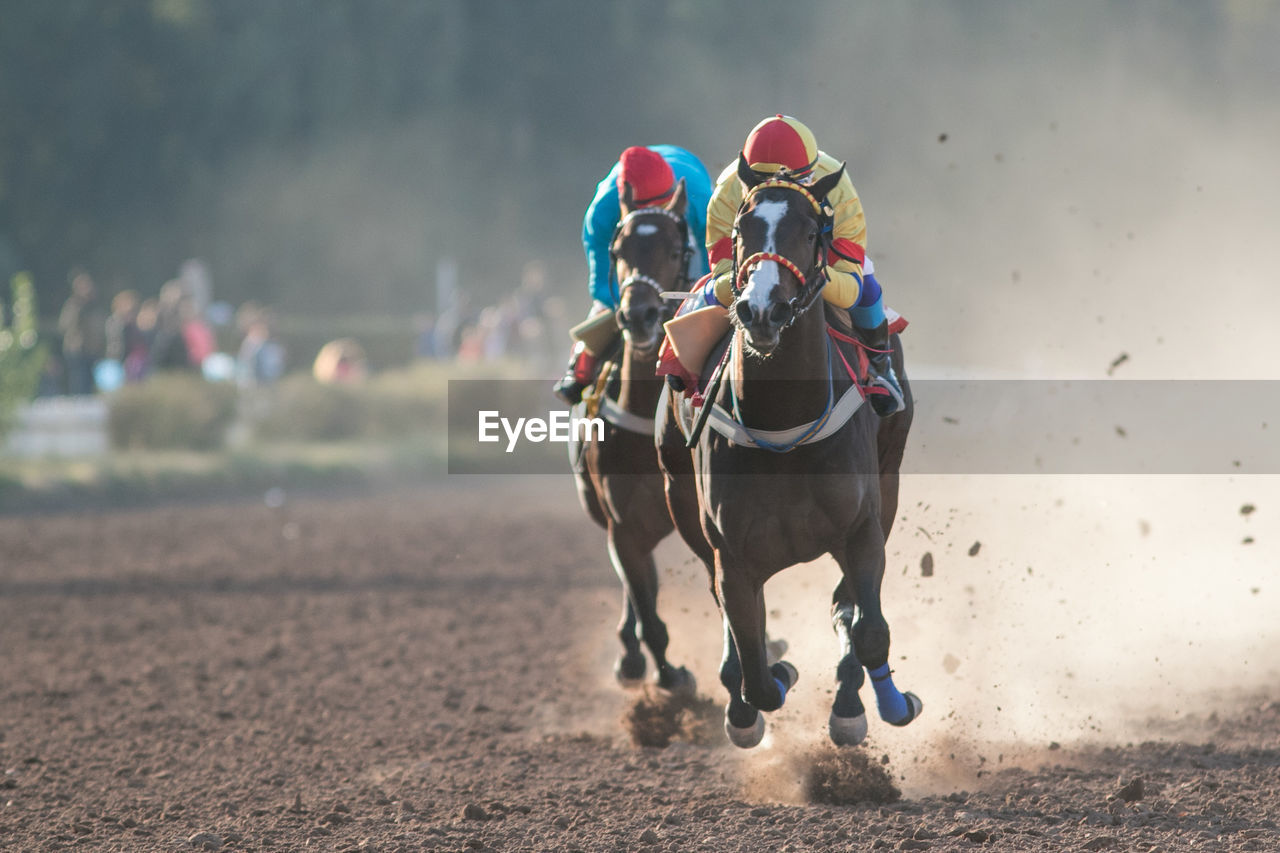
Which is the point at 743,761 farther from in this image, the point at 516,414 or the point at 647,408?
the point at 516,414

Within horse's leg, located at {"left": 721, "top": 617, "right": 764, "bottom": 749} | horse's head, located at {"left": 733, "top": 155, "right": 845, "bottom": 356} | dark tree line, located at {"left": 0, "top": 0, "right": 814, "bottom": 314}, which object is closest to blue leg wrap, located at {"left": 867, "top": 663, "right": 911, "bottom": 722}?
horse's leg, located at {"left": 721, "top": 617, "right": 764, "bottom": 749}

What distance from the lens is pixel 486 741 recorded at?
6.58 meters

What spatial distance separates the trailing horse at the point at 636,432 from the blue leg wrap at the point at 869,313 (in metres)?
0.76

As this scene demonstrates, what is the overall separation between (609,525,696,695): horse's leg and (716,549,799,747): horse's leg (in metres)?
1.24

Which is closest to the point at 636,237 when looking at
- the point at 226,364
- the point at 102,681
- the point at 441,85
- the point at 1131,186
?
the point at 102,681

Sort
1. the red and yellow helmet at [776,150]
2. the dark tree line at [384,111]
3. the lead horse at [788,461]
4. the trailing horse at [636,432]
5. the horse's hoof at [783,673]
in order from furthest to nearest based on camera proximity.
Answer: the dark tree line at [384,111] → the trailing horse at [636,432] → the horse's hoof at [783,673] → the red and yellow helmet at [776,150] → the lead horse at [788,461]

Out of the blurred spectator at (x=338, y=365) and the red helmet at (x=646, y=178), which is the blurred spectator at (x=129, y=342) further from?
the red helmet at (x=646, y=178)

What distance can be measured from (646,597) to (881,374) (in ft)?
5.51

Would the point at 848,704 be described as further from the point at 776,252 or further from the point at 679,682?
the point at 776,252

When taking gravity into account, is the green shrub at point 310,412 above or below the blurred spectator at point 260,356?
below

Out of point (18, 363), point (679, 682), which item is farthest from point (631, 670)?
point (18, 363)

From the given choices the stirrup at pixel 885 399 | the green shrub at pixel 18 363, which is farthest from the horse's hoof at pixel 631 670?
the green shrub at pixel 18 363

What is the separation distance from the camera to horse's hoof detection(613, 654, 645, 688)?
6539 mm

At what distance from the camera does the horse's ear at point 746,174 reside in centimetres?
441
